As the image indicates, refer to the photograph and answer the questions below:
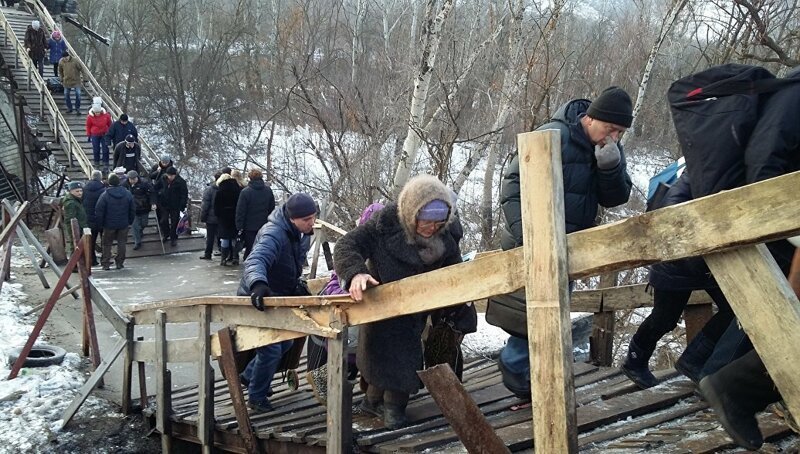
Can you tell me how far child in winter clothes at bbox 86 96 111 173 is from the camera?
15859 mm

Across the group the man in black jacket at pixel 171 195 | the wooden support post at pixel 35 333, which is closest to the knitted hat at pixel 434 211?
the wooden support post at pixel 35 333

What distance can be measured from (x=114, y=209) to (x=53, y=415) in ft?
19.1

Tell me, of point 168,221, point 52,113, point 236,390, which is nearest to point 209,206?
point 168,221

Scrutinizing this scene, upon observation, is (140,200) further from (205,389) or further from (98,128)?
(205,389)

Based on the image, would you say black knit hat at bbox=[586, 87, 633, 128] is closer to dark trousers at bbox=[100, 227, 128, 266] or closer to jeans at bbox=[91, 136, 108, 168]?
dark trousers at bbox=[100, 227, 128, 266]

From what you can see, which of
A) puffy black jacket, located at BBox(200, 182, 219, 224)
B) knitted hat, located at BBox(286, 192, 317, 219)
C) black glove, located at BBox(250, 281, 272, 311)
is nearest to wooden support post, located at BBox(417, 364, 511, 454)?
black glove, located at BBox(250, 281, 272, 311)

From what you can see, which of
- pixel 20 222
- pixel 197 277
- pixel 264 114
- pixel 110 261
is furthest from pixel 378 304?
pixel 264 114

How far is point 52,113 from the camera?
16.8 meters

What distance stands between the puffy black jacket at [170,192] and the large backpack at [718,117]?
12.4 meters

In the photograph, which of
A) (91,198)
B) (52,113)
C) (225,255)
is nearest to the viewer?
(91,198)

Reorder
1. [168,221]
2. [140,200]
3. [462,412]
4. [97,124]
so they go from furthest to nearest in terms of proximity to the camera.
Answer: [97,124] < [168,221] < [140,200] < [462,412]

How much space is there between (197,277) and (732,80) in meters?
→ 10.6

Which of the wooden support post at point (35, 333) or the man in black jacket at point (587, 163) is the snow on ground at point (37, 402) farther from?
the man in black jacket at point (587, 163)

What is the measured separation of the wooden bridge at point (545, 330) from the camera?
76.3 inches
